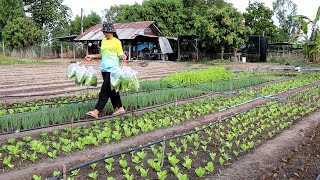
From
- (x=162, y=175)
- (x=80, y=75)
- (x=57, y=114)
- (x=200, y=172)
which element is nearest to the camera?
(x=162, y=175)

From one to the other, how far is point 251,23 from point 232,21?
968 centimetres

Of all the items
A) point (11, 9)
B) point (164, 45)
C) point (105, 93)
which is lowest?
point (105, 93)

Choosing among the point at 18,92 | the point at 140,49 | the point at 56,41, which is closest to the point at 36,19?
the point at 56,41

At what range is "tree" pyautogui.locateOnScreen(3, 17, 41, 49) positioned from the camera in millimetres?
31109

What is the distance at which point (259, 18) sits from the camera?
108 feet

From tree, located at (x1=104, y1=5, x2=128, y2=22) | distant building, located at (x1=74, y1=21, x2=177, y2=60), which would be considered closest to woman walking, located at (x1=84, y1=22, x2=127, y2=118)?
distant building, located at (x1=74, y1=21, x2=177, y2=60)

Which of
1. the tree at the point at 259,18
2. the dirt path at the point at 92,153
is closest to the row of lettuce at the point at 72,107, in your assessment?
the dirt path at the point at 92,153

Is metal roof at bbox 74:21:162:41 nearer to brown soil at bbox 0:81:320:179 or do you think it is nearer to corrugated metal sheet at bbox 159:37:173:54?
corrugated metal sheet at bbox 159:37:173:54

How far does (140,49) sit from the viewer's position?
3002 cm

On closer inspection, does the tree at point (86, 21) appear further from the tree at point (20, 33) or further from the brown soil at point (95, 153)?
the brown soil at point (95, 153)

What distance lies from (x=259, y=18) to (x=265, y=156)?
30.7 m

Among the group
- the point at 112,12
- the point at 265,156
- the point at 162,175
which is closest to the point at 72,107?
the point at 162,175

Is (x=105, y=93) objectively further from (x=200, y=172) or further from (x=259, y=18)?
(x=259, y=18)

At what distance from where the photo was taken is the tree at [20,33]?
31.1 metres
